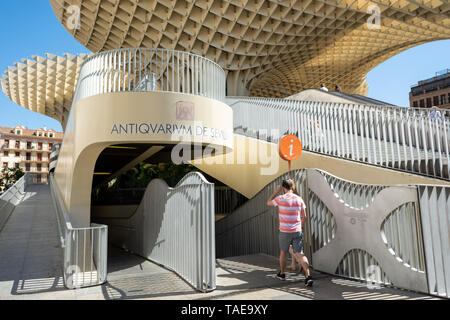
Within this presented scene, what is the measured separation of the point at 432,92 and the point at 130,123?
6802 centimetres

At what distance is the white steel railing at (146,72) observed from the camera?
7215mm

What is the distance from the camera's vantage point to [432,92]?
193 ft

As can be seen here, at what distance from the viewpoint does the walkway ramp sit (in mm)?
5309

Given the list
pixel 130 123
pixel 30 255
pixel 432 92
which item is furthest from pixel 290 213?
pixel 432 92

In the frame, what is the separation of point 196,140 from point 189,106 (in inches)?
31.3

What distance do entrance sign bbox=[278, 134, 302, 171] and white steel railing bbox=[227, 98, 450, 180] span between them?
4.83 ft

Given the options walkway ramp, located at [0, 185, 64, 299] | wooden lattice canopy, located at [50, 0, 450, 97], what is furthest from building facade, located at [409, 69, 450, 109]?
walkway ramp, located at [0, 185, 64, 299]

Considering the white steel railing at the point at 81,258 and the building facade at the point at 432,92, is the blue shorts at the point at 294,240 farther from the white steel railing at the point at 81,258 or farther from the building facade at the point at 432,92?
the building facade at the point at 432,92

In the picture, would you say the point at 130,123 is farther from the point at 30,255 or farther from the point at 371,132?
the point at 371,132

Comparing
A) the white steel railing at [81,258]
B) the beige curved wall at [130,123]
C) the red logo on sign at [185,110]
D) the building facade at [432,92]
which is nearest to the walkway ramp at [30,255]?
the white steel railing at [81,258]

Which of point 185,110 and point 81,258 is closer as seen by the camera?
point 81,258

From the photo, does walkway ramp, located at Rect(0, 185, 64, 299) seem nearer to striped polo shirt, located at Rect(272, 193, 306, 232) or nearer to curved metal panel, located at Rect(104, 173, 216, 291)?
curved metal panel, located at Rect(104, 173, 216, 291)

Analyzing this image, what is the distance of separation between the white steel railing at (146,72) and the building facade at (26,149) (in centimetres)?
7533
